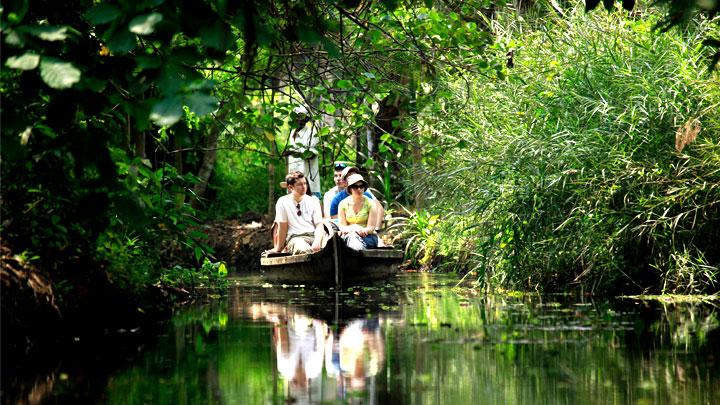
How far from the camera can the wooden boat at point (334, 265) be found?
52.5ft

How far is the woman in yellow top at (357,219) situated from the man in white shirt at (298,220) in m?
0.39

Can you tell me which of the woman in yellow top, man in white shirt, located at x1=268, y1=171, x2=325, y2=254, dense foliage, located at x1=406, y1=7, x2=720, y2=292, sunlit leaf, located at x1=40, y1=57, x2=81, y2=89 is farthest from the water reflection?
the woman in yellow top

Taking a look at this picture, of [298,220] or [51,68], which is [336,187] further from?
[51,68]

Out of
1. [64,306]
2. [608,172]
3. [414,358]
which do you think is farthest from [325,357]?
[608,172]

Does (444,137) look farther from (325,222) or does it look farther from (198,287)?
(198,287)

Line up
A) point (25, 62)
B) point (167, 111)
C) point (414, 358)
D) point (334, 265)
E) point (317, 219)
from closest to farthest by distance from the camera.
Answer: point (167, 111) → point (25, 62) → point (414, 358) → point (334, 265) → point (317, 219)

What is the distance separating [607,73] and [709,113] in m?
1.44

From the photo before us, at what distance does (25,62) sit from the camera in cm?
441

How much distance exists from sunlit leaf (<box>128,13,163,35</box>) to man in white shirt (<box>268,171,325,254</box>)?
1214 centimetres

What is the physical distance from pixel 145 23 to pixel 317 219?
1263cm

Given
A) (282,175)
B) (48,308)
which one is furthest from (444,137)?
(282,175)

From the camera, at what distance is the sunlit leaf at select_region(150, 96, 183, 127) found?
13.6ft

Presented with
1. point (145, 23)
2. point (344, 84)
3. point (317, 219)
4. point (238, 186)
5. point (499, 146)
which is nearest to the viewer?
point (145, 23)

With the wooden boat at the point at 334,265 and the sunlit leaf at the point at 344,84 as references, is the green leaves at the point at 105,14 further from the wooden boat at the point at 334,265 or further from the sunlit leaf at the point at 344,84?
the wooden boat at the point at 334,265
